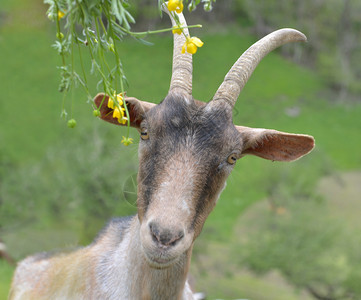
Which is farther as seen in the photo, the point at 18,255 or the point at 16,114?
the point at 16,114

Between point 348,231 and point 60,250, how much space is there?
68.2 feet

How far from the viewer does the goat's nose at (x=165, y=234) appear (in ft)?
12.2

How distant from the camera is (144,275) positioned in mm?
4629

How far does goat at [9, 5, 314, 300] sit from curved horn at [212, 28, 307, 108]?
0.03 feet

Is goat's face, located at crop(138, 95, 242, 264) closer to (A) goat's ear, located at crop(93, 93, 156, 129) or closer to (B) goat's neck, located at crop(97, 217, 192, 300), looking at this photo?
(A) goat's ear, located at crop(93, 93, 156, 129)

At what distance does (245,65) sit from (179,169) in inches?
59.4

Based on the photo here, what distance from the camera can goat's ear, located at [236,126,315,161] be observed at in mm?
4715

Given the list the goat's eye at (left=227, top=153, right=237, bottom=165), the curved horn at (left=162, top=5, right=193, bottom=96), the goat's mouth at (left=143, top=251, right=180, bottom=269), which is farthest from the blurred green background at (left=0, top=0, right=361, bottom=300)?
the goat's mouth at (left=143, top=251, right=180, bottom=269)

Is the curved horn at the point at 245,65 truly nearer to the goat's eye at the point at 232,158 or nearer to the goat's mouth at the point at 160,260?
the goat's eye at the point at 232,158

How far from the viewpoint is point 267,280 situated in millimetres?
27719

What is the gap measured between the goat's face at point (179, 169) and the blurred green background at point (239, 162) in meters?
0.75

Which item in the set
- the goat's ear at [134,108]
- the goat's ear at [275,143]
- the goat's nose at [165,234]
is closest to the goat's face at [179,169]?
the goat's nose at [165,234]

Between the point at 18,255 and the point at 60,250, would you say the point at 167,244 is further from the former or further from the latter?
the point at 18,255

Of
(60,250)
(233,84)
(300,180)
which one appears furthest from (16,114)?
(233,84)
